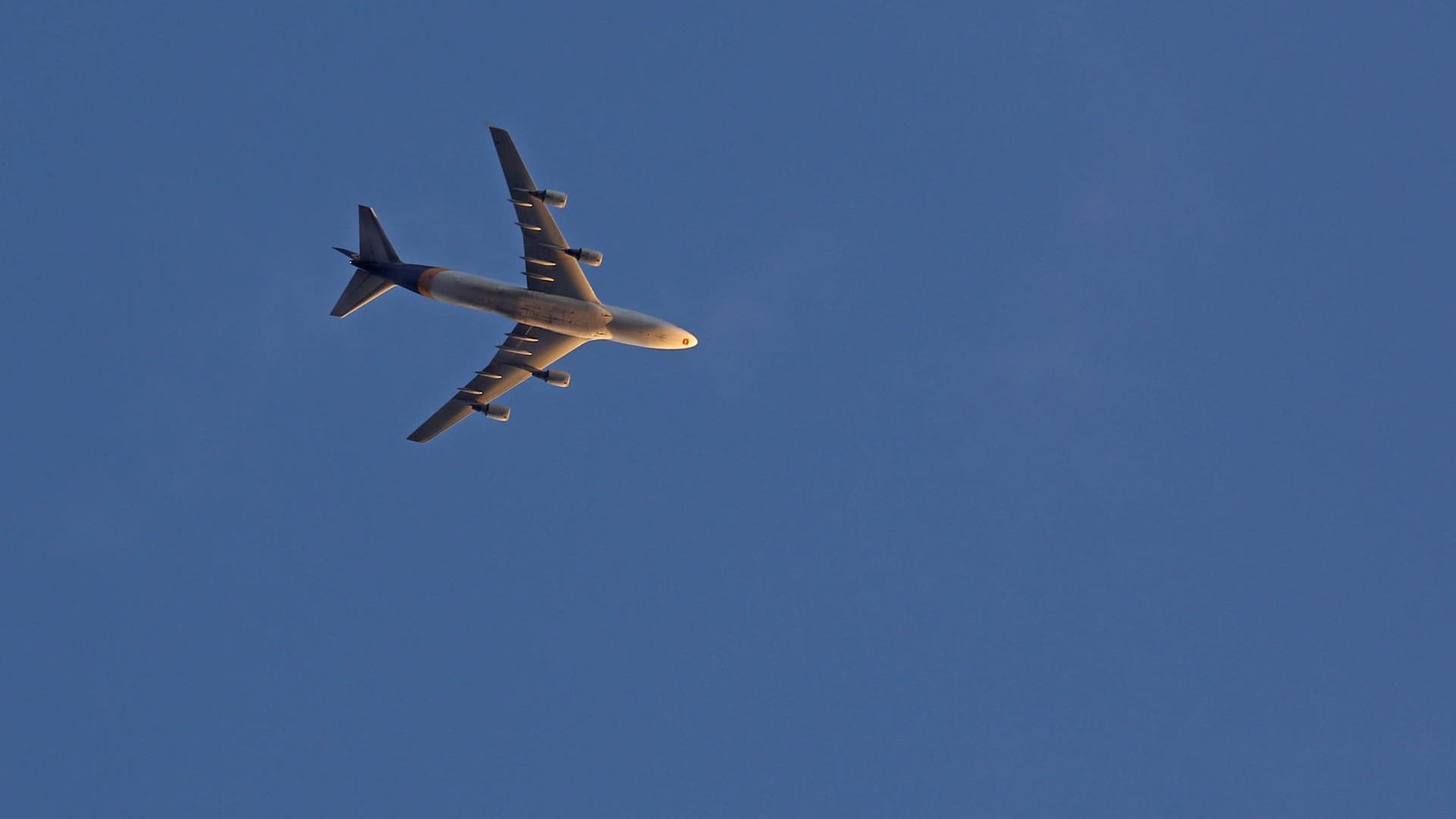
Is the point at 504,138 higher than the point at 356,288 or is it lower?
higher

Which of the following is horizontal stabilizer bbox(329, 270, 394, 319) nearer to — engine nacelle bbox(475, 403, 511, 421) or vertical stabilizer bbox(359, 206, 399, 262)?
vertical stabilizer bbox(359, 206, 399, 262)

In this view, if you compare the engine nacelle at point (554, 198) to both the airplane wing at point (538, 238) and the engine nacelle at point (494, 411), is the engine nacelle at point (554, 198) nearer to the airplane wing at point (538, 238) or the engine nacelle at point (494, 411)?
the airplane wing at point (538, 238)

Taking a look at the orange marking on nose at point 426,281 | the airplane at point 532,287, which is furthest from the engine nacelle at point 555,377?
the orange marking on nose at point 426,281

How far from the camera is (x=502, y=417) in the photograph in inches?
4063

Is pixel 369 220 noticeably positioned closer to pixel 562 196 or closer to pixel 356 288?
pixel 356 288

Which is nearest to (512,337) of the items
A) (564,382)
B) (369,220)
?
(564,382)

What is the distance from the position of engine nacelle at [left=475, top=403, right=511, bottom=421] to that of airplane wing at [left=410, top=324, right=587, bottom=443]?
0.20 meters

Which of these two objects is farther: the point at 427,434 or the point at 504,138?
the point at 427,434

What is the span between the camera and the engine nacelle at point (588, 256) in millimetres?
97375

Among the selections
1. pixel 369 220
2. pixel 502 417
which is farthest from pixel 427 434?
pixel 369 220

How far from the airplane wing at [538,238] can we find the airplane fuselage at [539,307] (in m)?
0.69

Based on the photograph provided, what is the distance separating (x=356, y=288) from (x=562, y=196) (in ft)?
43.6

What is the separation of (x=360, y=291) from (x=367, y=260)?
184 cm

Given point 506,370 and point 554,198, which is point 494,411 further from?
point 554,198
